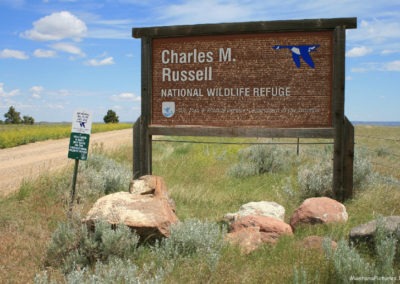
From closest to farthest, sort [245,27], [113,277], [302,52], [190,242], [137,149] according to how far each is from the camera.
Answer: [113,277] < [190,242] < [302,52] < [245,27] < [137,149]

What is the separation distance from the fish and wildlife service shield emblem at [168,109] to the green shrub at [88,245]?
12.6 ft

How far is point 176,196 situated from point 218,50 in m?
2.96

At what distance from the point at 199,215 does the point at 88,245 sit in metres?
2.68

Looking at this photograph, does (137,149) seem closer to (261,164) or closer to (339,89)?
(339,89)

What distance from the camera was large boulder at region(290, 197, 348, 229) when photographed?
611 centimetres

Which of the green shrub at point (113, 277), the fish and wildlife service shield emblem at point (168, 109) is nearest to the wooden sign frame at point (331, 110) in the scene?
the fish and wildlife service shield emblem at point (168, 109)

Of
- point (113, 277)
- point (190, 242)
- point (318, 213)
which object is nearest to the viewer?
point (113, 277)

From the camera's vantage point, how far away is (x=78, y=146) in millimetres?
7414

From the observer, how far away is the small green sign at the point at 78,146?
7395 millimetres

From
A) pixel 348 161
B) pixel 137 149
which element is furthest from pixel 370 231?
pixel 137 149

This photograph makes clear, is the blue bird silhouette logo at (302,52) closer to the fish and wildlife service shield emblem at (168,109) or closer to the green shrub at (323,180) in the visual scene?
the green shrub at (323,180)

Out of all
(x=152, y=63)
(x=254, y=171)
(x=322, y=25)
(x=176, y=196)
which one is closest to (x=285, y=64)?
(x=322, y=25)

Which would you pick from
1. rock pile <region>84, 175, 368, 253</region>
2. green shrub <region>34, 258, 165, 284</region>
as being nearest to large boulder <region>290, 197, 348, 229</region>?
rock pile <region>84, 175, 368, 253</region>

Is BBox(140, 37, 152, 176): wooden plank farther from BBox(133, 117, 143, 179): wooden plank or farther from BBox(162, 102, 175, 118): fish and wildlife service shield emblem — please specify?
BBox(162, 102, 175, 118): fish and wildlife service shield emblem
